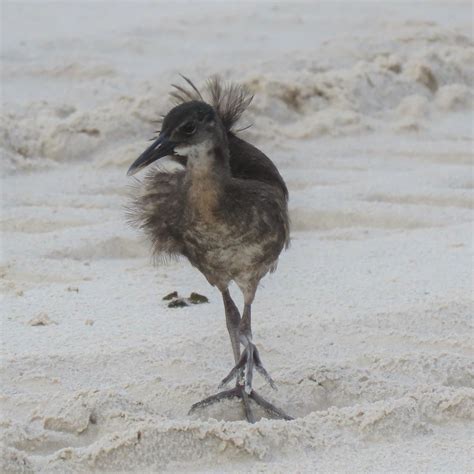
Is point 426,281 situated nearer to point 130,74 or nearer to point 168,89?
point 168,89

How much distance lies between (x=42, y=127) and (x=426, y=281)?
3.25 m

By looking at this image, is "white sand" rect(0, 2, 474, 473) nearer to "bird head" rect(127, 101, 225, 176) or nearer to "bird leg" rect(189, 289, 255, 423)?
"bird leg" rect(189, 289, 255, 423)

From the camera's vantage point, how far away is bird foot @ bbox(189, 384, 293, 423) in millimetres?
4352

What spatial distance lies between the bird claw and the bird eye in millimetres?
883

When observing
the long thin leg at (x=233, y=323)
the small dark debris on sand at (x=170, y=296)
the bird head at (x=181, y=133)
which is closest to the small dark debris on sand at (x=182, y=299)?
the small dark debris on sand at (x=170, y=296)

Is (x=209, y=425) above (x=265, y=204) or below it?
below


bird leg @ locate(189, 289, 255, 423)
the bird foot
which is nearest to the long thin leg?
bird leg @ locate(189, 289, 255, 423)

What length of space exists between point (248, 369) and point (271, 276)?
1.44 meters

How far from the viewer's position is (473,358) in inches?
189

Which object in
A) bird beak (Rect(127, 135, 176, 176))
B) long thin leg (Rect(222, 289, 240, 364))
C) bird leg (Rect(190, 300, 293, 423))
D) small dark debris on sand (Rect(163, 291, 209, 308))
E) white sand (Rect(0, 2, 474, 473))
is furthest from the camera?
small dark debris on sand (Rect(163, 291, 209, 308))

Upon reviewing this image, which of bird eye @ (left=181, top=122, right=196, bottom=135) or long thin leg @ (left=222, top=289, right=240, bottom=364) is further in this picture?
long thin leg @ (left=222, top=289, right=240, bottom=364)

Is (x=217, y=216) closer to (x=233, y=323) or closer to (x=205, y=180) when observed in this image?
(x=205, y=180)

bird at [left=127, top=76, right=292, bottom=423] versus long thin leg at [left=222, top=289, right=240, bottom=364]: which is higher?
bird at [left=127, top=76, right=292, bottom=423]

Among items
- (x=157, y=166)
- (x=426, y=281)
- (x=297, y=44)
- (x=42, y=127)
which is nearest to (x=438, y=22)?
(x=297, y=44)
